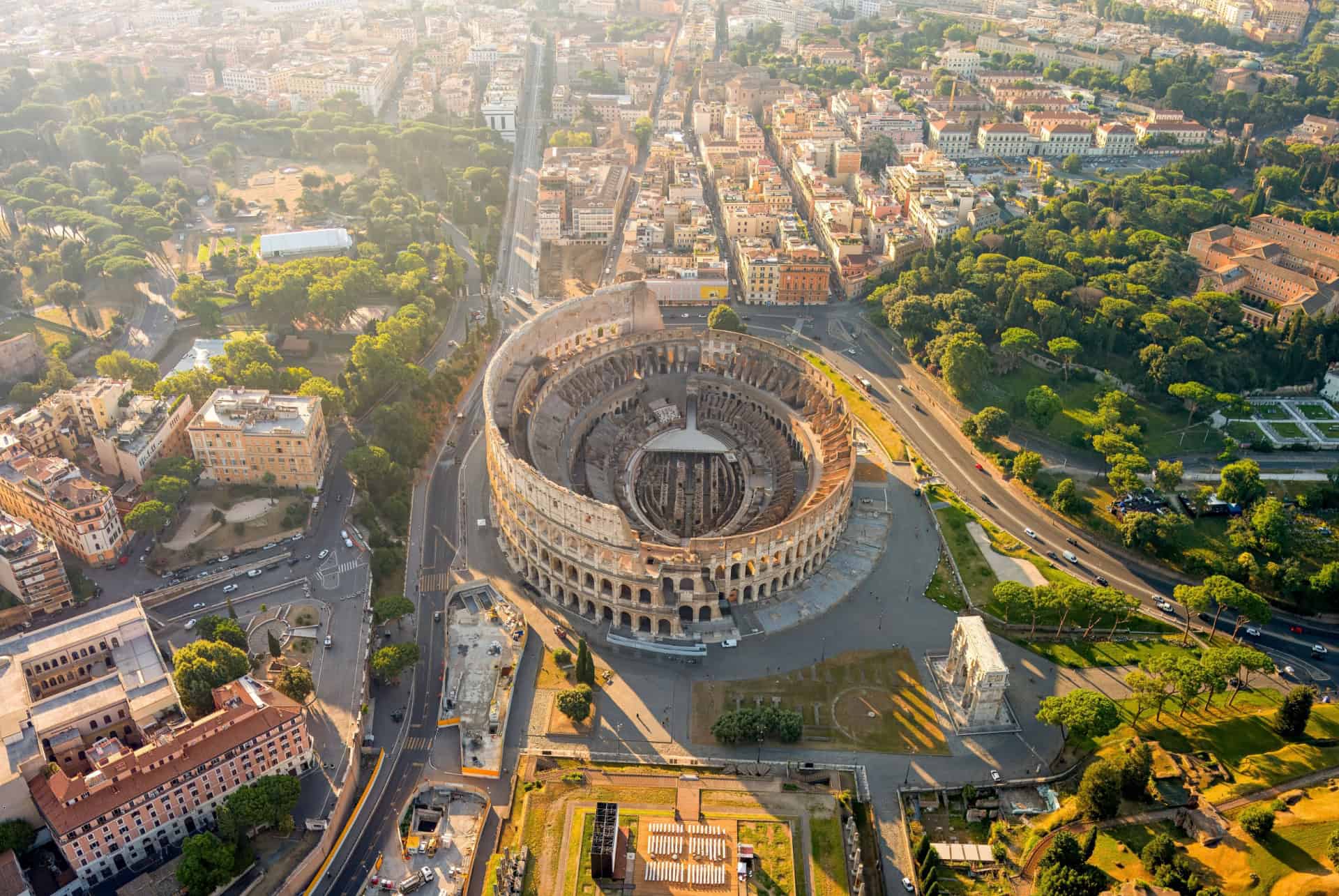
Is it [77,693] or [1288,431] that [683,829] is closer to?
[77,693]

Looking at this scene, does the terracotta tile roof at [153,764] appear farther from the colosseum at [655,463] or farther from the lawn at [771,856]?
the lawn at [771,856]

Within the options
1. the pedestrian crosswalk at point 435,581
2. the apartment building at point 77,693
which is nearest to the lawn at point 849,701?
the pedestrian crosswalk at point 435,581

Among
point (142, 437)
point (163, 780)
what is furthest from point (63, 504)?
point (163, 780)

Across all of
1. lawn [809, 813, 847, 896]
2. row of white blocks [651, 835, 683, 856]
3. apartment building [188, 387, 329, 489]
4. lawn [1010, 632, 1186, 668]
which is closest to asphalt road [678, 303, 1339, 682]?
lawn [1010, 632, 1186, 668]

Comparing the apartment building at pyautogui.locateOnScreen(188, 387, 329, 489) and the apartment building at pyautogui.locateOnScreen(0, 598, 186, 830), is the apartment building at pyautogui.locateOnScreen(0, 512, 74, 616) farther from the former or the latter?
the apartment building at pyautogui.locateOnScreen(188, 387, 329, 489)

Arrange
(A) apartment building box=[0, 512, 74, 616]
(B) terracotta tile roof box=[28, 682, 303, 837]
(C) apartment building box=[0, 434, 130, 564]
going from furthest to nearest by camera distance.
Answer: (C) apartment building box=[0, 434, 130, 564] < (A) apartment building box=[0, 512, 74, 616] < (B) terracotta tile roof box=[28, 682, 303, 837]

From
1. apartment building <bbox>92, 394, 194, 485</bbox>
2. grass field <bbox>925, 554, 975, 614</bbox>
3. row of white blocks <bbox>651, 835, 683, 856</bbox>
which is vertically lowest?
grass field <bbox>925, 554, 975, 614</bbox>

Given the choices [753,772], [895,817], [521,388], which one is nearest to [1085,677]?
Answer: [895,817]
